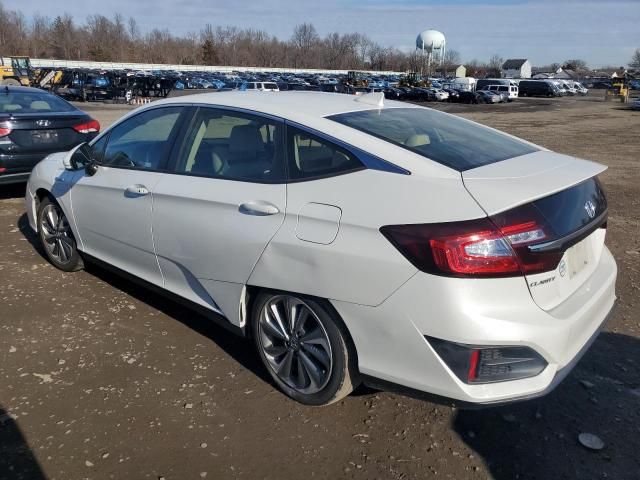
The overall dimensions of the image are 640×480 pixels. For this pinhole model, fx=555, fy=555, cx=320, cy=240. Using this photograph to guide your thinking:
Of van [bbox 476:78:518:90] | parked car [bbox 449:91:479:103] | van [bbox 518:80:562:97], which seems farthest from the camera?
van [bbox 518:80:562:97]

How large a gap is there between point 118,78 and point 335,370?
145 feet

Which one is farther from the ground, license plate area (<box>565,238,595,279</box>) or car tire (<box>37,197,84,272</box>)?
license plate area (<box>565,238,595,279</box>)

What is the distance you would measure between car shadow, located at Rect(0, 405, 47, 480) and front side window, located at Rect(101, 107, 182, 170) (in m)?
1.75

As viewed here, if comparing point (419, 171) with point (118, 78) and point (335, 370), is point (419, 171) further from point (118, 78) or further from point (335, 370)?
point (118, 78)

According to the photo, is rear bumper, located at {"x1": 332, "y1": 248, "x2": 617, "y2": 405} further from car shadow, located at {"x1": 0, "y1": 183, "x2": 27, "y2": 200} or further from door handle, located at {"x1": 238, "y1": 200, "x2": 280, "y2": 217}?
car shadow, located at {"x1": 0, "y1": 183, "x2": 27, "y2": 200}

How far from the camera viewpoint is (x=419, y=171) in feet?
8.48

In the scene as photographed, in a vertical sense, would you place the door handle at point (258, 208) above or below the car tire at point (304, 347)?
above

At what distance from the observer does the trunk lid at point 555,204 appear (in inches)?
95.1

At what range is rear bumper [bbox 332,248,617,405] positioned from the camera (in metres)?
2.34

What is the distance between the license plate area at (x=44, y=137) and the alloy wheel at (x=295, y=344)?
5599 millimetres

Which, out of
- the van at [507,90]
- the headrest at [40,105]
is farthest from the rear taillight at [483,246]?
the van at [507,90]

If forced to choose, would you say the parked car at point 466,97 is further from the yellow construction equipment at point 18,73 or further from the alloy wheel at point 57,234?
the alloy wheel at point 57,234

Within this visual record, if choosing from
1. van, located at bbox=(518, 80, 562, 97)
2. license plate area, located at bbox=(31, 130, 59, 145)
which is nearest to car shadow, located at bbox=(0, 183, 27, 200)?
license plate area, located at bbox=(31, 130, 59, 145)

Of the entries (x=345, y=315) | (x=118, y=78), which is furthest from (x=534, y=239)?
(x=118, y=78)
